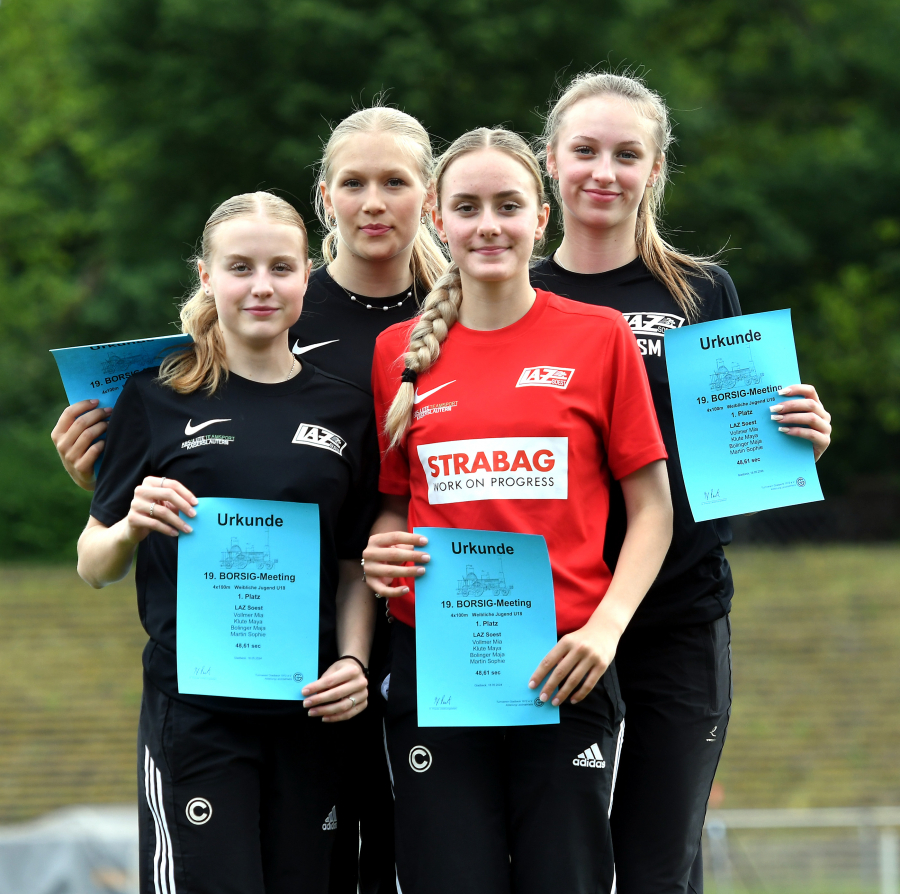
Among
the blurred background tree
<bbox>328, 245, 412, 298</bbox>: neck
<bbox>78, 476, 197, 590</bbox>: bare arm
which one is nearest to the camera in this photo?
<bbox>78, 476, 197, 590</bbox>: bare arm

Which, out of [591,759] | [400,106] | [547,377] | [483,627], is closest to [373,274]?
[547,377]

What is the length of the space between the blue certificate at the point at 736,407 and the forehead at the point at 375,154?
926mm

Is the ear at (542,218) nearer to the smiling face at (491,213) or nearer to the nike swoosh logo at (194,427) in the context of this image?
the smiling face at (491,213)

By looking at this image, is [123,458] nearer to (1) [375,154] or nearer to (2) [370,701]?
(2) [370,701]

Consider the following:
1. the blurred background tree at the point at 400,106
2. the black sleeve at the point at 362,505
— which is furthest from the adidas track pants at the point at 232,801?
the blurred background tree at the point at 400,106

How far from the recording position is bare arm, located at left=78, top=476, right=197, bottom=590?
2.85 metres

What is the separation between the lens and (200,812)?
286cm

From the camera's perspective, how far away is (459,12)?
1742 cm

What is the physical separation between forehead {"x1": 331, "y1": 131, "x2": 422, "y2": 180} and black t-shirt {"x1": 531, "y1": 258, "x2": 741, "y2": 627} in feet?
1.65

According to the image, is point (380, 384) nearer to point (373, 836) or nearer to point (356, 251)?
point (356, 251)

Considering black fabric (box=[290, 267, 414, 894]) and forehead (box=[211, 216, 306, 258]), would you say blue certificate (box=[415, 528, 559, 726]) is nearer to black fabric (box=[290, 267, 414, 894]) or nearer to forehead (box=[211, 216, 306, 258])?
black fabric (box=[290, 267, 414, 894])

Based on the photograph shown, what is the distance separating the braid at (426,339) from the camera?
9.40 feet

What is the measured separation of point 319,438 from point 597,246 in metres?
0.93

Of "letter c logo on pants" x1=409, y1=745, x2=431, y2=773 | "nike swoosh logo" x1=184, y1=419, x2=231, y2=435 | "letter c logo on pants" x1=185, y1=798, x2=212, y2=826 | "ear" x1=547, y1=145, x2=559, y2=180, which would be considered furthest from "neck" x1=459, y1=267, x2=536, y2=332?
"letter c logo on pants" x1=185, y1=798, x2=212, y2=826
